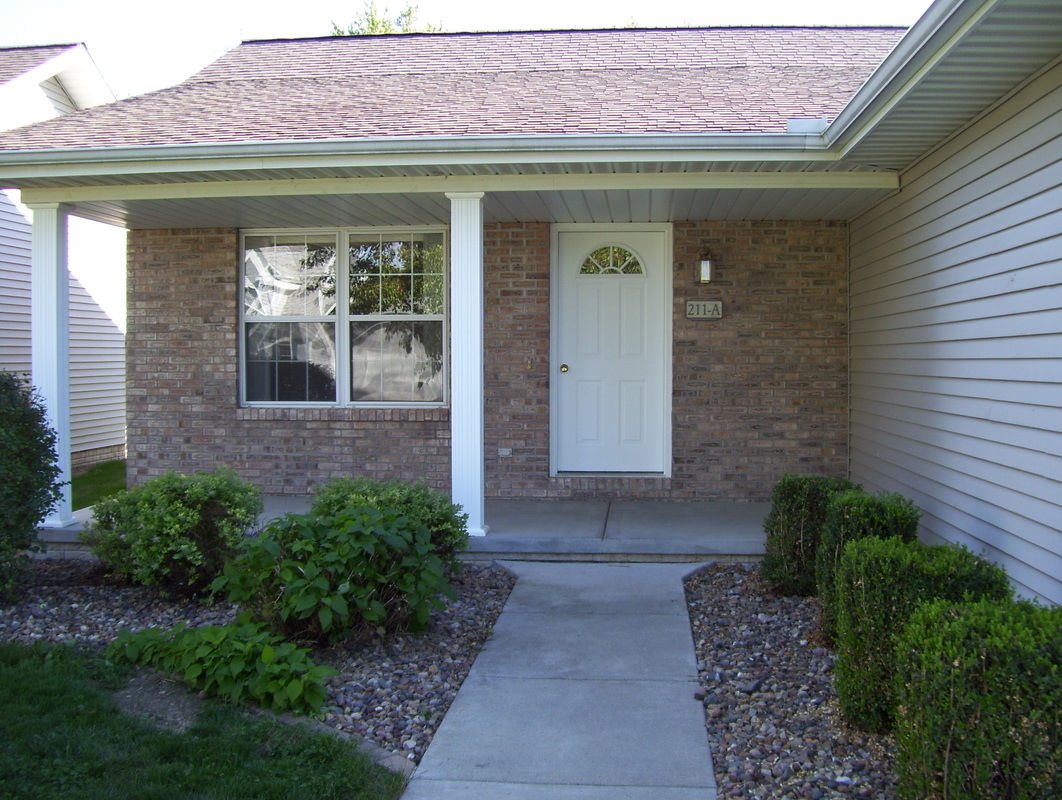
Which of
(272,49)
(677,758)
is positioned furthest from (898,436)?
(272,49)

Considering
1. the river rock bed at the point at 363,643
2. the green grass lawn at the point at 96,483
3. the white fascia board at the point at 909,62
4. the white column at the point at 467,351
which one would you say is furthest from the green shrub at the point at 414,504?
the green grass lawn at the point at 96,483

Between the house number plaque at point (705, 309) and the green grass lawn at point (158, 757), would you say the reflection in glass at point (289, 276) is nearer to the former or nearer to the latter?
the house number plaque at point (705, 309)

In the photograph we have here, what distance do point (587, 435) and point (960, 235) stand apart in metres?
3.76

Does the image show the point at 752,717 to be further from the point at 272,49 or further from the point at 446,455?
the point at 272,49

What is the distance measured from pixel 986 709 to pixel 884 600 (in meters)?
0.99

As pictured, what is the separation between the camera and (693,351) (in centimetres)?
773

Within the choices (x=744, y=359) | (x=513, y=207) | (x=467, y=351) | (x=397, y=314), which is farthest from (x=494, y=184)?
(x=744, y=359)

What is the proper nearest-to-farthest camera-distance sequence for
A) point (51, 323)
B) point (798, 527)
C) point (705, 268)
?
point (798, 527), point (51, 323), point (705, 268)

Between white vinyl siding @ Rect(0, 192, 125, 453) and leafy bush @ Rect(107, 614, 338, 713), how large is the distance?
7303 millimetres

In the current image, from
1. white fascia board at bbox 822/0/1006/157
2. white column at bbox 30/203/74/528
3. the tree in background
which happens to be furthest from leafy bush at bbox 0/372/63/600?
the tree in background

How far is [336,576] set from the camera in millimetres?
4285

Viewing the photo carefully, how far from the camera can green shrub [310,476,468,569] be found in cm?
500

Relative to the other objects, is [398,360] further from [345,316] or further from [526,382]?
[526,382]

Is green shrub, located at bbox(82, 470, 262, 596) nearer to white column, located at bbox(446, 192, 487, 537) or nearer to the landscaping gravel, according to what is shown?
the landscaping gravel
